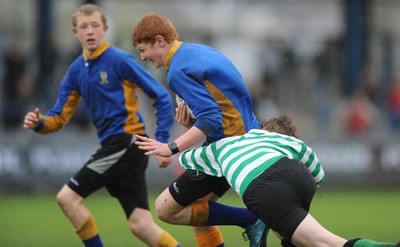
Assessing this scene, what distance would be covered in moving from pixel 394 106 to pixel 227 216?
37.9 feet

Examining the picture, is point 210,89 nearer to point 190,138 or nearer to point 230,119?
point 230,119

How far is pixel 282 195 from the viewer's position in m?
6.29

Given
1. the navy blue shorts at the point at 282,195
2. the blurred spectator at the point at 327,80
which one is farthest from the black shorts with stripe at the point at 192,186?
the blurred spectator at the point at 327,80

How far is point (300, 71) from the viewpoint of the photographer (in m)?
19.1

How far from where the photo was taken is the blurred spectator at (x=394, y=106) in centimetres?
1793

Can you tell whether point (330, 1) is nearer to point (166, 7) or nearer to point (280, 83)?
point (166, 7)

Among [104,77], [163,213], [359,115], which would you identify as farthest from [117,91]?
[359,115]

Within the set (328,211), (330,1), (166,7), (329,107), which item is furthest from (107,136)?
(330,1)

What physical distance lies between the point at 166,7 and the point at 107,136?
14220 millimetres

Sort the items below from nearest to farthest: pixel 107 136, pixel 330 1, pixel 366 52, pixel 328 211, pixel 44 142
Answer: pixel 107 136 → pixel 328 211 → pixel 44 142 → pixel 366 52 → pixel 330 1

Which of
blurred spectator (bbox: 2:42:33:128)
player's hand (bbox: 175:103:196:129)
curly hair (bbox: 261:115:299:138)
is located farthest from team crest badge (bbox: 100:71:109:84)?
blurred spectator (bbox: 2:42:33:128)

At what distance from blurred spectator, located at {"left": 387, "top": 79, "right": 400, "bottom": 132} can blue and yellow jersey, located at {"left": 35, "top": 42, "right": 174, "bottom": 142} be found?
10.0m

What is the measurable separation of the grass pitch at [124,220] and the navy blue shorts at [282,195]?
299 cm

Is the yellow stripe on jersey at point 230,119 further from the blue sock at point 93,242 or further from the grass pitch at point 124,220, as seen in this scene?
the grass pitch at point 124,220
